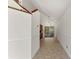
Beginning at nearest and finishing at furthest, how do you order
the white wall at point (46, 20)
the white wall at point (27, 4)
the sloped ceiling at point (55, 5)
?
the sloped ceiling at point (55, 5) < the white wall at point (27, 4) < the white wall at point (46, 20)

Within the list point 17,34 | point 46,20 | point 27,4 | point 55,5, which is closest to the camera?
point 17,34

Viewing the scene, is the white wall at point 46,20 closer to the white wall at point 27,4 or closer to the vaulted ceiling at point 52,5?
the white wall at point 27,4

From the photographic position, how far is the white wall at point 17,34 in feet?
8.07

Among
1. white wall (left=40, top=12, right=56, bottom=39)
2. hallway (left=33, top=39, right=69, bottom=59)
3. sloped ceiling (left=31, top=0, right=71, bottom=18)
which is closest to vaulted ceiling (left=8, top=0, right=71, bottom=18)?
sloped ceiling (left=31, top=0, right=71, bottom=18)

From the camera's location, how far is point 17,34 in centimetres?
286

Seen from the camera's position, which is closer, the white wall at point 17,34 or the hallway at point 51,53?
the white wall at point 17,34

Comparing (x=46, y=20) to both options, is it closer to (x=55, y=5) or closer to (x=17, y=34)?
(x=55, y=5)

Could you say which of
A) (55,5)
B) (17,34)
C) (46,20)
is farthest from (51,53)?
(46,20)

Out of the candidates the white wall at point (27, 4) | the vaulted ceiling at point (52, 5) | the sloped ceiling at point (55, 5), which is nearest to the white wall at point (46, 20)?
the white wall at point (27, 4)
